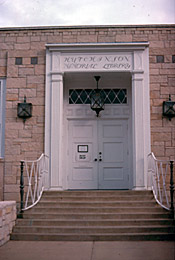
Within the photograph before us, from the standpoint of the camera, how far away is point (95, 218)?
634 centimetres

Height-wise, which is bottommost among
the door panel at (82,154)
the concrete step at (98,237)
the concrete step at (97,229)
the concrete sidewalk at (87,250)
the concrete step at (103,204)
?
the concrete sidewalk at (87,250)

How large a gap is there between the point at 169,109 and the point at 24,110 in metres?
3.00

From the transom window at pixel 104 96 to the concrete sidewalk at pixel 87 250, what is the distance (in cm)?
381

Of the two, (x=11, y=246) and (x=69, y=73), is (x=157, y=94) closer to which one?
(x=69, y=73)

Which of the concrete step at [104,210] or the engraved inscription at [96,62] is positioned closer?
the concrete step at [104,210]

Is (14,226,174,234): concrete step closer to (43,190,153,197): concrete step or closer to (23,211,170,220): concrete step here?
(23,211,170,220): concrete step

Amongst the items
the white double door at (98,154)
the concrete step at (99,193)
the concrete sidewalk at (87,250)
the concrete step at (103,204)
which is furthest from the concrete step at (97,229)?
the white double door at (98,154)

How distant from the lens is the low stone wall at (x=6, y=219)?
18.0ft

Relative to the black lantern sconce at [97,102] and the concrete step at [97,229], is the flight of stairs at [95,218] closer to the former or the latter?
the concrete step at [97,229]

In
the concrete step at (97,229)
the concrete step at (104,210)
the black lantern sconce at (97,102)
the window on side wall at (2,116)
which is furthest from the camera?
the black lantern sconce at (97,102)

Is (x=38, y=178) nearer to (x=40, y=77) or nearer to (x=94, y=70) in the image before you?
(x=40, y=77)

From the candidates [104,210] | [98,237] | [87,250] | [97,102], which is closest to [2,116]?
[97,102]

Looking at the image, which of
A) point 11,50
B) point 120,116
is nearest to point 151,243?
point 120,116

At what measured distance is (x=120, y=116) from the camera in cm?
859
